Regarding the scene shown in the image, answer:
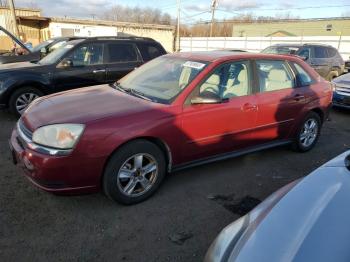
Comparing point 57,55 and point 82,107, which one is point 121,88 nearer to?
point 82,107

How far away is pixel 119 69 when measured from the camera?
24.7 ft

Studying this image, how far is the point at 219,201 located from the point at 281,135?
67.9 inches

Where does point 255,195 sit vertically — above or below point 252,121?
below

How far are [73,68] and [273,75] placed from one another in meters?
4.37

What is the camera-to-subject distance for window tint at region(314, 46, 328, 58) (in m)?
11.9

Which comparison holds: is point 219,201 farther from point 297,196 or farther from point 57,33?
point 57,33

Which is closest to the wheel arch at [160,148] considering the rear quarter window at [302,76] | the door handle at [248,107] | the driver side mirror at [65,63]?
the door handle at [248,107]

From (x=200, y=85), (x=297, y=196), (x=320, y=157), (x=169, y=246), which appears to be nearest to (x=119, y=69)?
(x=200, y=85)

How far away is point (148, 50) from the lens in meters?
8.05

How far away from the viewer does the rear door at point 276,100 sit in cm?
443

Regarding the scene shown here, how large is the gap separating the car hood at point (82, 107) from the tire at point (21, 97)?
2966mm

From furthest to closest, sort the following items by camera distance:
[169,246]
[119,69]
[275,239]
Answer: [119,69]
[169,246]
[275,239]

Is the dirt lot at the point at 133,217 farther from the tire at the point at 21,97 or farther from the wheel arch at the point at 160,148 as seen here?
the tire at the point at 21,97

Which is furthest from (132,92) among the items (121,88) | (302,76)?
(302,76)
